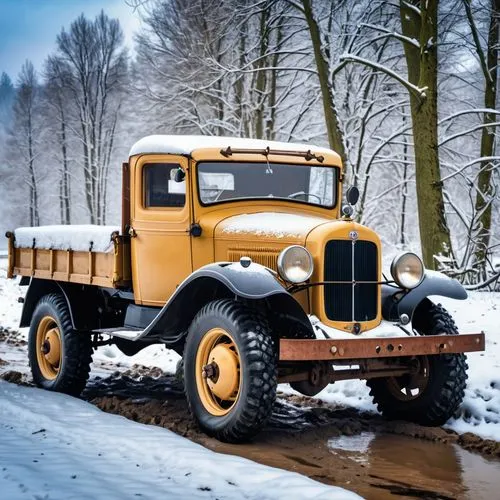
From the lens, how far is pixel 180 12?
2011 cm

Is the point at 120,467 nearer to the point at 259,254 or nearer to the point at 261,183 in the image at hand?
the point at 259,254

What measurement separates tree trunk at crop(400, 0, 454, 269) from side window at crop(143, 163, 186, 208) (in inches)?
221

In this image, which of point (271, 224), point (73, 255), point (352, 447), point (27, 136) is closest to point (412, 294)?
point (271, 224)

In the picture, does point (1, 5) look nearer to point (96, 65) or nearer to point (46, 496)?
point (96, 65)

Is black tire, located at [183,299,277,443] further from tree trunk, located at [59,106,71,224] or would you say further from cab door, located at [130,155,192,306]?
tree trunk, located at [59,106,71,224]

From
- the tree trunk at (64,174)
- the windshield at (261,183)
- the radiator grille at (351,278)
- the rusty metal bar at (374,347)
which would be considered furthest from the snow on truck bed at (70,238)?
the tree trunk at (64,174)

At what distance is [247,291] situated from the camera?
5465 mm

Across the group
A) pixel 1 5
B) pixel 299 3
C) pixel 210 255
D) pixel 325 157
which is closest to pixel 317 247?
pixel 210 255

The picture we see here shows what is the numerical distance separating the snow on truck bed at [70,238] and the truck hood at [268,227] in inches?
50.6

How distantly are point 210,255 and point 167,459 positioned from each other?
81.9 inches

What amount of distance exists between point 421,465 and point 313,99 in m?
13.4

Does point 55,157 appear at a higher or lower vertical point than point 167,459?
higher

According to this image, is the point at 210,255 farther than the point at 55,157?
No

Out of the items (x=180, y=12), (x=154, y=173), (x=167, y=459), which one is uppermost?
(x=180, y=12)
